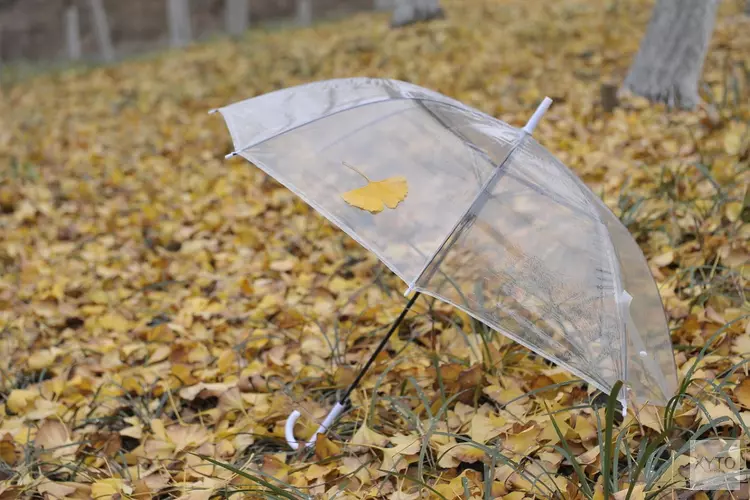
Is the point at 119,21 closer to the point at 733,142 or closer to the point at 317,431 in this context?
the point at 733,142

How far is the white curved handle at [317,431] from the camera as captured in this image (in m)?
1.95

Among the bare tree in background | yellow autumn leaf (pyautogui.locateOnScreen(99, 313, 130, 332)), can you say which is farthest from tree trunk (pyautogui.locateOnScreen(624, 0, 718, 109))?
the bare tree in background

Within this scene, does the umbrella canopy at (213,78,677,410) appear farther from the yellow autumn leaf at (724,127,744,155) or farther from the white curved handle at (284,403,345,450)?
the yellow autumn leaf at (724,127,744,155)

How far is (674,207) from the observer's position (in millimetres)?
2811

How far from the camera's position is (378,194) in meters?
1.62

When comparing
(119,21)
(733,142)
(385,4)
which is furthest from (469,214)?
(119,21)

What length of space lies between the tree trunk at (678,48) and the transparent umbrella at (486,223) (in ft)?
9.12

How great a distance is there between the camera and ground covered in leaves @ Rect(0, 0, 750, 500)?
178 centimetres

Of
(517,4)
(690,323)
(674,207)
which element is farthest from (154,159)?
(517,4)

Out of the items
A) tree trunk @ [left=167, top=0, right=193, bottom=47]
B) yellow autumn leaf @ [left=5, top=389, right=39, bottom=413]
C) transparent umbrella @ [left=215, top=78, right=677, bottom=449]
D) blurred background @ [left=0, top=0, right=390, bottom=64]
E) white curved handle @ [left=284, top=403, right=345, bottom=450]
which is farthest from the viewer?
blurred background @ [left=0, top=0, right=390, bottom=64]

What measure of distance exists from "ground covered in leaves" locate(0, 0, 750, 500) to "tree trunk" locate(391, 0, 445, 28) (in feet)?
7.54

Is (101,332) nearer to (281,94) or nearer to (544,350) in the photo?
(281,94)

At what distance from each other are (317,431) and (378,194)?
2.54ft

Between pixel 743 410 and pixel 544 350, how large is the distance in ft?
2.19
